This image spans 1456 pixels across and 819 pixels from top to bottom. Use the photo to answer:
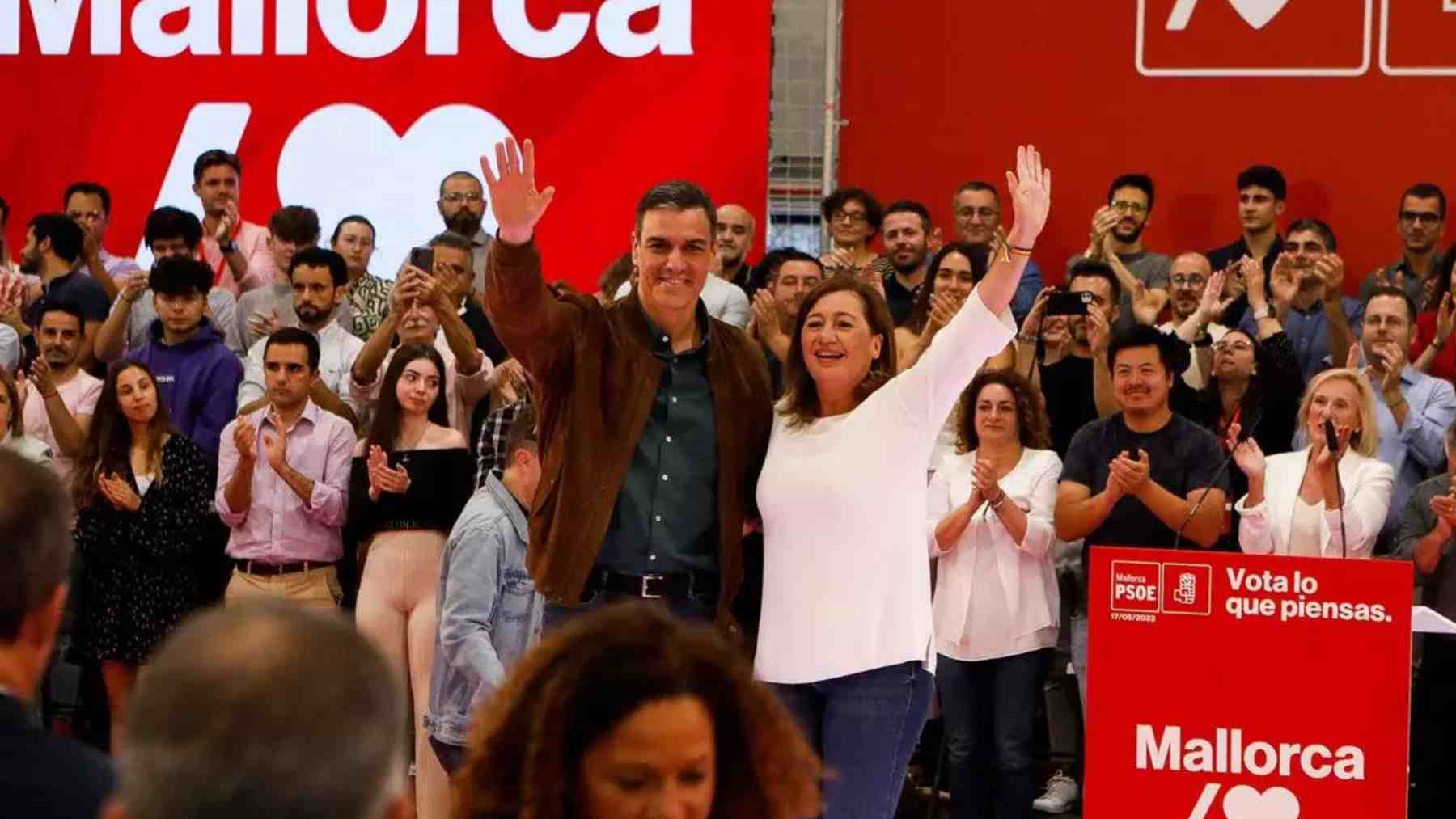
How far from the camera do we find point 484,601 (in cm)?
574

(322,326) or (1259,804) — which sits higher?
(322,326)

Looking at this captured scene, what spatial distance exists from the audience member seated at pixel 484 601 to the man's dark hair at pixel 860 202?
3687mm

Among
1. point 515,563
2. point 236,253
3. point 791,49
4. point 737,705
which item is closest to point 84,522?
point 236,253

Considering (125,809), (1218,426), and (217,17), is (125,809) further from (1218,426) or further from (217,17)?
(217,17)

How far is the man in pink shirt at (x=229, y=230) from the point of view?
9938mm

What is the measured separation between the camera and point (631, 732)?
243 centimetres

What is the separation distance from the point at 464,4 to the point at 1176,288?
12.7ft

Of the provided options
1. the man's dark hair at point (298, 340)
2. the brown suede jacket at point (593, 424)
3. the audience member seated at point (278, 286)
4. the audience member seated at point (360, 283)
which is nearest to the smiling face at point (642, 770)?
the brown suede jacket at point (593, 424)

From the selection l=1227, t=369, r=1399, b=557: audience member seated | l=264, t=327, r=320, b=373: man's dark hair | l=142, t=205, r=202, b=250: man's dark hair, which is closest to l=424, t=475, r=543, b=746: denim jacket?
l=1227, t=369, r=1399, b=557: audience member seated

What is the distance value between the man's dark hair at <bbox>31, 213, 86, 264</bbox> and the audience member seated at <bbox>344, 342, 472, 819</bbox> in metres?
2.30

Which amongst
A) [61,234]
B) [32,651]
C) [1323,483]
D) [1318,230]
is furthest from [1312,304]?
[32,651]

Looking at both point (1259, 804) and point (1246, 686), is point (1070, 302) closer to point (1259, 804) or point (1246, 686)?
point (1246, 686)

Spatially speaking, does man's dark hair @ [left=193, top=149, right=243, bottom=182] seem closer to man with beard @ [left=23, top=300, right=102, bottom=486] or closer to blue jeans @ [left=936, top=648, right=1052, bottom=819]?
man with beard @ [left=23, top=300, right=102, bottom=486]

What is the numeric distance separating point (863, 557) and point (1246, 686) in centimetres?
178
